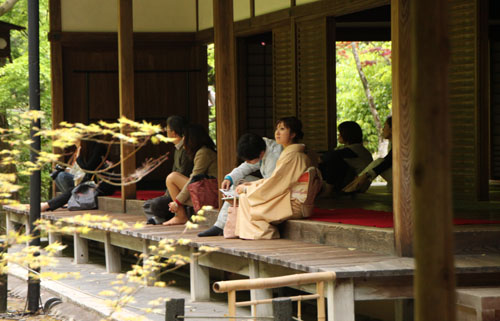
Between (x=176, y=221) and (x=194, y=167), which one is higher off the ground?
(x=194, y=167)

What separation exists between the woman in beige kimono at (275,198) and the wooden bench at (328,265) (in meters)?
0.17

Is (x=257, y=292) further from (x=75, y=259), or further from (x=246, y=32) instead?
(x=246, y=32)

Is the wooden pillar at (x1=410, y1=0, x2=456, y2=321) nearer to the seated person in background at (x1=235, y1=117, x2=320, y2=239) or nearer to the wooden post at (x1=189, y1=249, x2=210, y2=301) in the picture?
the seated person in background at (x1=235, y1=117, x2=320, y2=239)

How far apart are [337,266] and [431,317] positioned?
297 cm

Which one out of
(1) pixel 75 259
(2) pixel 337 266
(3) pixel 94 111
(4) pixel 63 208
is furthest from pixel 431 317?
(3) pixel 94 111

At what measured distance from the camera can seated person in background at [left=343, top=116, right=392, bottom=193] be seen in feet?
29.3

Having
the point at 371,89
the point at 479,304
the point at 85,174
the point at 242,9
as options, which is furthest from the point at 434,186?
the point at 371,89

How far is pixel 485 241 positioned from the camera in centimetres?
587

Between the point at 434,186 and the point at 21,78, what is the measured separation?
13430mm

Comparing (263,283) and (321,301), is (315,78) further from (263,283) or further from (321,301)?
(263,283)

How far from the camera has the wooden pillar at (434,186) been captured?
251cm

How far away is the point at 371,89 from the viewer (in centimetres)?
2089

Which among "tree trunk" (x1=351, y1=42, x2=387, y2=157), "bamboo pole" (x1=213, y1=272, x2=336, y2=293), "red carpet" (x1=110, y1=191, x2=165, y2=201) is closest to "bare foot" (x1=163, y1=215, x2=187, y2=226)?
"red carpet" (x1=110, y1=191, x2=165, y2=201)

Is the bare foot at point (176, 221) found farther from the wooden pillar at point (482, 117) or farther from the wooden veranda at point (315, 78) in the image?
the wooden pillar at point (482, 117)
